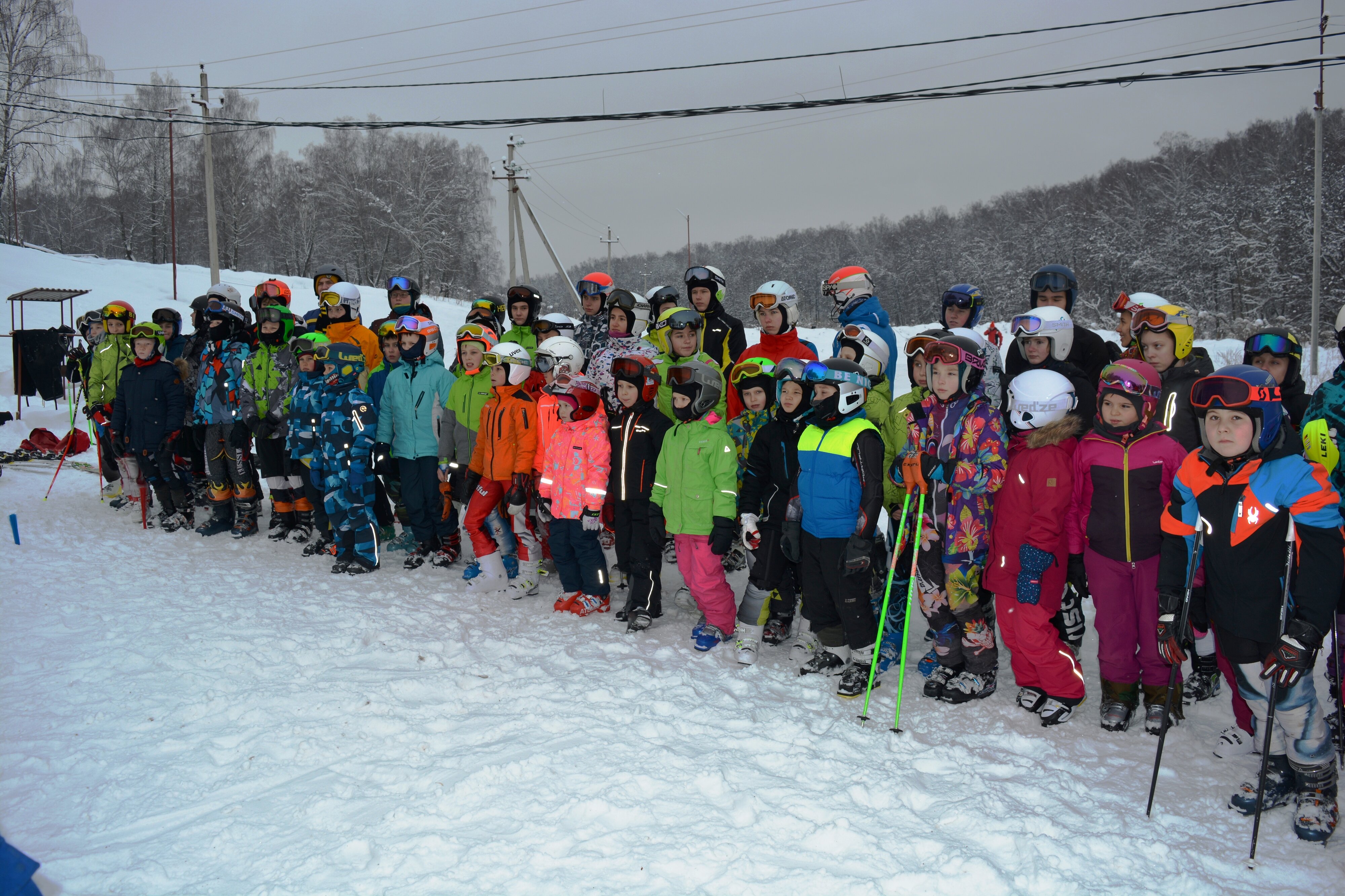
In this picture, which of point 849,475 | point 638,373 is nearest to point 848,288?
point 638,373

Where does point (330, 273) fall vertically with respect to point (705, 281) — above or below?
above

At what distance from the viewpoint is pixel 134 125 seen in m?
47.0

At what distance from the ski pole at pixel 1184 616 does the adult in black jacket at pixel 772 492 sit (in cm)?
230

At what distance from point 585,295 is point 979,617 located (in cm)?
523

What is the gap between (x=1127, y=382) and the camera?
4.13m

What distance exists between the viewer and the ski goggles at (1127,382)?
4.12 metres

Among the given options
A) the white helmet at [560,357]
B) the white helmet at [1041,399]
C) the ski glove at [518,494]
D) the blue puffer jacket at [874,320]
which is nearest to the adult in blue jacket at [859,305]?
the blue puffer jacket at [874,320]

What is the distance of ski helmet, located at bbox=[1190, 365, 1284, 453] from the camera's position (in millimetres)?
3393

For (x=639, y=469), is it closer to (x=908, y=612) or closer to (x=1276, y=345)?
(x=908, y=612)

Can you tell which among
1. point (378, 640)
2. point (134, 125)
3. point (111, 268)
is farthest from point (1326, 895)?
point (134, 125)

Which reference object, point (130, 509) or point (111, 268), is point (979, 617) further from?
point (111, 268)

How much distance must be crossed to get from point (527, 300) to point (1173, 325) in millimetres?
5959

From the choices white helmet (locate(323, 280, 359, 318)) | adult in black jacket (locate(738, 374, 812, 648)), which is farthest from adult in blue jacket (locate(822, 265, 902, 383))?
white helmet (locate(323, 280, 359, 318))

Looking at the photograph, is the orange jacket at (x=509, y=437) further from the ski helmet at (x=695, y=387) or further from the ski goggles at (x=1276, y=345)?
the ski goggles at (x=1276, y=345)
